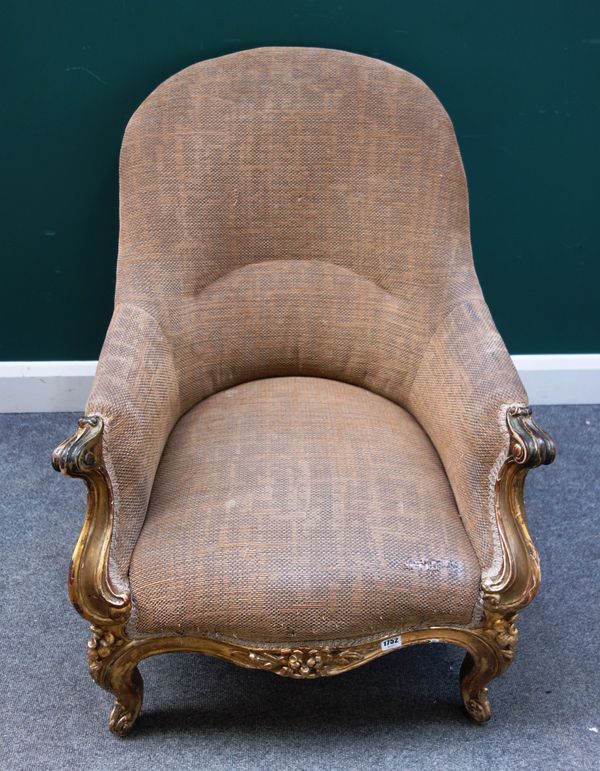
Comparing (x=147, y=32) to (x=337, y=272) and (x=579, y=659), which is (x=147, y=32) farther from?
(x=579, y=659)

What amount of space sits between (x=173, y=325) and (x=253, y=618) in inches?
22.6

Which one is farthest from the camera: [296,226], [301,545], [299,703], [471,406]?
[296,226]

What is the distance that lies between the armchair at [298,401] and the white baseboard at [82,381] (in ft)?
2.10

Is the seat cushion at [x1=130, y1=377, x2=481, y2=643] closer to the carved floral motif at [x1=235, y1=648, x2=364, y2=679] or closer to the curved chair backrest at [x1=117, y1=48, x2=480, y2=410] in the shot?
the carved floral motif at [x1=235, y1=648, x2=364, y2=679]

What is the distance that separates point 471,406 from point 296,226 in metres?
0.50

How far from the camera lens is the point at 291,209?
1609mm

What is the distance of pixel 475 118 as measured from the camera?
189 centimetres

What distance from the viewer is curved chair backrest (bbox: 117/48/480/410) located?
1.56 meters

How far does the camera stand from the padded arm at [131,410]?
129 centimetres

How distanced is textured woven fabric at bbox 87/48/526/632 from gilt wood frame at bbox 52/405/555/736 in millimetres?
227

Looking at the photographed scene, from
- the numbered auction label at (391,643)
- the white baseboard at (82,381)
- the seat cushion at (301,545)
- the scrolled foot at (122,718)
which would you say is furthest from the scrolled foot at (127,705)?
the white baseboard at (82,381)

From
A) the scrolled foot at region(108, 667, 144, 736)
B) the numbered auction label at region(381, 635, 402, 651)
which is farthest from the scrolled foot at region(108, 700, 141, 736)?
the numbered auction label at region(381, 635, 402, 651)

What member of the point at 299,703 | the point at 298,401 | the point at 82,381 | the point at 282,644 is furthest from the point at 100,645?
the point at 82,381

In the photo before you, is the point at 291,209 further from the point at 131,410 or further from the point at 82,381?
the point at 82,381
